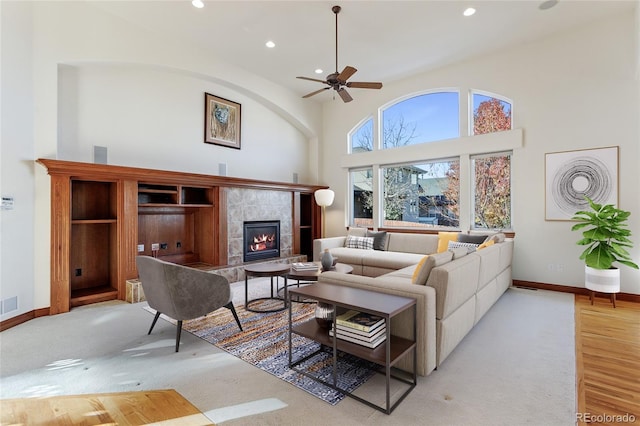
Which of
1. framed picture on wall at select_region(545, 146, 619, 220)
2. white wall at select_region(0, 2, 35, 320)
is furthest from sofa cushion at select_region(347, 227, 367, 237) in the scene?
white wall at select_region(0, 2, 35, 320)

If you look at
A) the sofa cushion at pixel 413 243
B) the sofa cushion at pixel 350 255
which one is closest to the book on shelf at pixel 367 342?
the sofa cushion at pixel 350 255

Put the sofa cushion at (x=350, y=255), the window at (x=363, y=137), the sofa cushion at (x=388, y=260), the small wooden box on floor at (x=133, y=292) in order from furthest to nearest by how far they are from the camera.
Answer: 1. the window at (x=363, y=137)
2. the sofa cushion at (x=350, y=255)
3. the sofa cushion at (x=388, y=260)
4. the small wooden box on floor at (x=133, y=292)

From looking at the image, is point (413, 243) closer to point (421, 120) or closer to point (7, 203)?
point (421, 120)

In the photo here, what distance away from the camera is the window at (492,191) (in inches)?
204

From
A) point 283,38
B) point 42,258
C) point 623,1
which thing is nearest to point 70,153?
point 42,258

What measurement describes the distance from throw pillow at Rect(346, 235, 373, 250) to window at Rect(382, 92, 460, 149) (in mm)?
2140

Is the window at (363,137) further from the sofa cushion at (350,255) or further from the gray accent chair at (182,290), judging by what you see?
the gray accent chair at (182,290)

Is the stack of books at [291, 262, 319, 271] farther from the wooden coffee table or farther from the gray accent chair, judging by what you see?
the wooden coffee table

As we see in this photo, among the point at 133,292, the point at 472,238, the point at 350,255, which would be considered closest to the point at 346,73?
the point at 350,255

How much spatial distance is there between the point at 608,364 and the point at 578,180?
10.1ft

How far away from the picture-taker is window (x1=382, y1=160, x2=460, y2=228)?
Answer: 575 centimetres

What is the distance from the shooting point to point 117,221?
13.6 feet

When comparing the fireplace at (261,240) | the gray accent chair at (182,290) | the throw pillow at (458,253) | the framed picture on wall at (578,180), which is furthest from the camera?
the fireplace at (261,240)

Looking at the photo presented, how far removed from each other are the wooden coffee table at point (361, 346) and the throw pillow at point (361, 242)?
3.52 metres
